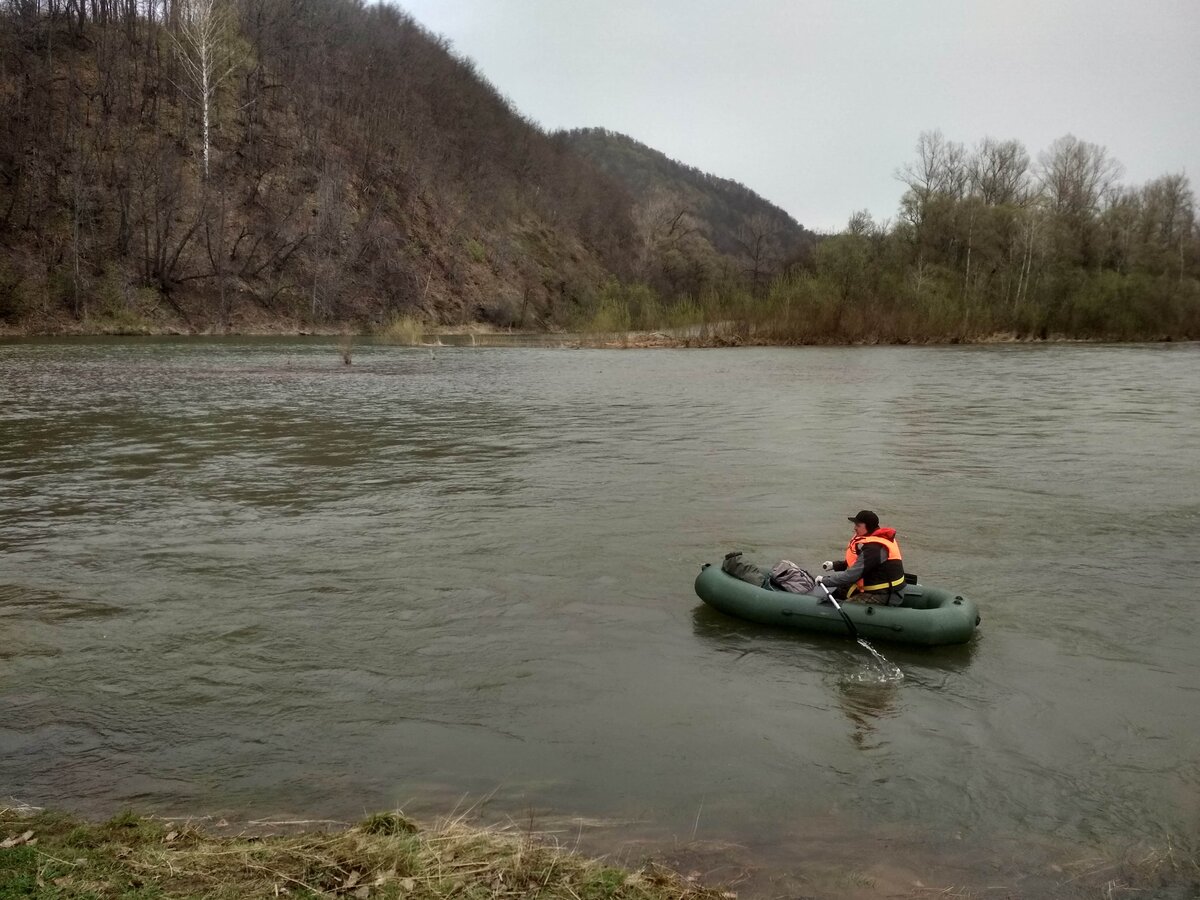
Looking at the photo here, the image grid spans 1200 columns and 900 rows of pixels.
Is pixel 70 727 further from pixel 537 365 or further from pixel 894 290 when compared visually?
pixel 894 290

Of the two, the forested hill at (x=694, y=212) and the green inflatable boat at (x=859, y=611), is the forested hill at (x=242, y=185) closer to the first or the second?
the forested hill at (x=694, y=212)

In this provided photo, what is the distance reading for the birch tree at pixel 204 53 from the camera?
2287 inches

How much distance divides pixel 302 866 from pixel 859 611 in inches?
182

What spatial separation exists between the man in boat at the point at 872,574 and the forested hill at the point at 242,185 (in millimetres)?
46339

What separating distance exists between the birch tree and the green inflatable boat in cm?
5749

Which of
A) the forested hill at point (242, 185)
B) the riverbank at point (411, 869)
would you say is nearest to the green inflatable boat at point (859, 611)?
the riverbank at point (411, 869)

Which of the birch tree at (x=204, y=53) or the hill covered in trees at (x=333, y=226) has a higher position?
the birch tree at (x=204, y=53)

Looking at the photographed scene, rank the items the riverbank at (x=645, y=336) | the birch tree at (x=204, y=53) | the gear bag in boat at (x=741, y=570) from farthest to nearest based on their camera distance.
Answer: the birch tree at (x=204, y=53) < the riverbank at (x=645, y=336) < the gear bag in boat at (x=741, y=570)

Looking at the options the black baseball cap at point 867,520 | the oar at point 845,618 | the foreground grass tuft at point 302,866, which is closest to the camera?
the foreground grass tuft at point 302,866

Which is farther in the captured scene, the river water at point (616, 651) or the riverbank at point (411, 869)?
the river water at point (616, 651)

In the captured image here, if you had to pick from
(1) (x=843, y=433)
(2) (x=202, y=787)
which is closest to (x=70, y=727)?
(2) (x=202, y=787)

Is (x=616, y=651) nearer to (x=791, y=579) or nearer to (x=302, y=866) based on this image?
(x=791, y=579)

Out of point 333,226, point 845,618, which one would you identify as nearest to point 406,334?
point 333,226

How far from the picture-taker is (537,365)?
35844 millimetres
